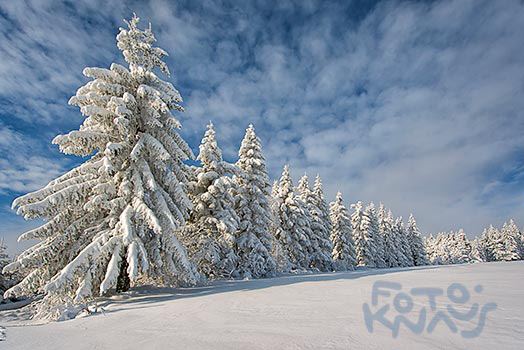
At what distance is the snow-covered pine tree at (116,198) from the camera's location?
9.87 meters

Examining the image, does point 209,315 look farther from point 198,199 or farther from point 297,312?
point 198,199

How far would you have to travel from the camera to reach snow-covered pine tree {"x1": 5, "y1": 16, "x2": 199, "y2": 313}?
32.4ft

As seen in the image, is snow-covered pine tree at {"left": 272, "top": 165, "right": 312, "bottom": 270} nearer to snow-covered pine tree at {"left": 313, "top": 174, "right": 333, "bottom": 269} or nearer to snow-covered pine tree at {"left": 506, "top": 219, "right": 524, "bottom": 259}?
snow-covered pine tree at {"left": 313, "top": 174, "right": 333, "bottom": 269}

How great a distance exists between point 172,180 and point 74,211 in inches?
151

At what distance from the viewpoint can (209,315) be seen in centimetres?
629

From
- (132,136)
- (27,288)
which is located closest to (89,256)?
(27,288)

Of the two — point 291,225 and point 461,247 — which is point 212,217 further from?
point 461,247

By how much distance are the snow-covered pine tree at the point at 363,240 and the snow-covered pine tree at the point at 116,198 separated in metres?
40.0

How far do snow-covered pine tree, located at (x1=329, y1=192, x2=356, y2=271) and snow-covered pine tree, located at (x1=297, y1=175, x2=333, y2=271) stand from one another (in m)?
4.95

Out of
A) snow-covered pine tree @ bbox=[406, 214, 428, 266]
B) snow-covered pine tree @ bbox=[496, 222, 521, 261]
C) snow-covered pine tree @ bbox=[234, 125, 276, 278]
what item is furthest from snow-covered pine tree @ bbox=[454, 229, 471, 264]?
snow-covered pine tree @ bbox=[234, 125, 276, 278]

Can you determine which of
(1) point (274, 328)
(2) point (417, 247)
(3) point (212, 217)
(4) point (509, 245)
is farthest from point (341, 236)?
(4) point (509, 245)

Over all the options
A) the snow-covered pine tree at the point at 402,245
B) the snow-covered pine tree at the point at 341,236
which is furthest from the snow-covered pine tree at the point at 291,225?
the snow-covered pine tree at the point at 402,245

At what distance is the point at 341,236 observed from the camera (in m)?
41.7

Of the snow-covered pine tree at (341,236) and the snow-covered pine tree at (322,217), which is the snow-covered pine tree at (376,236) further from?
the snow-covered pine tree at (322,217)
